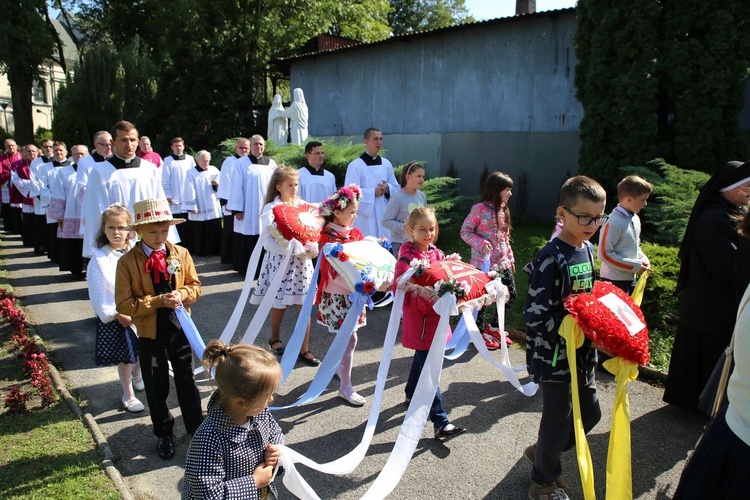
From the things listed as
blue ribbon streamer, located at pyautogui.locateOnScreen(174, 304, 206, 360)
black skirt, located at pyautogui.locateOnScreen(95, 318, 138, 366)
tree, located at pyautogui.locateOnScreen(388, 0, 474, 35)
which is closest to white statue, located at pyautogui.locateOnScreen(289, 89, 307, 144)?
black skirt, located at pyautogui.locateOnScreen(95, 318, 138, 366)

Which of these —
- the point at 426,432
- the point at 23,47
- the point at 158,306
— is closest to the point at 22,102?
the point at 23,47

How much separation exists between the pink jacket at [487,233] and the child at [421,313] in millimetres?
1804

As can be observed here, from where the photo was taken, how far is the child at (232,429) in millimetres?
2260

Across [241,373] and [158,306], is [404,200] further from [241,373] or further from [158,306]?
[241,373]

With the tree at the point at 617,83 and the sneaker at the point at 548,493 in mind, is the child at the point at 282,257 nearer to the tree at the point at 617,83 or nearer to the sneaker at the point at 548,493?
the sneaker at the point at 548,493

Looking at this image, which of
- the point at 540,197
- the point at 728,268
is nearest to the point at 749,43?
the point at 540,197

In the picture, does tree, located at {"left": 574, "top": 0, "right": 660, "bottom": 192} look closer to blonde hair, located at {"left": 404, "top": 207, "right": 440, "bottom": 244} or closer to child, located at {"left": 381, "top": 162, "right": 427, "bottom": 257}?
child, located at {"left": 381, "top": 162, "right": 427, "bottom": 257}

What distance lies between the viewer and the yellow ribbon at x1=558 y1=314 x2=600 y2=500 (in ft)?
9.96

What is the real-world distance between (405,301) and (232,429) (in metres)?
2.10

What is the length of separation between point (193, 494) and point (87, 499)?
1526 millimetres

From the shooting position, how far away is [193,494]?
2281 mm

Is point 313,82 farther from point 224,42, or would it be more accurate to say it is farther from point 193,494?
point 193,494

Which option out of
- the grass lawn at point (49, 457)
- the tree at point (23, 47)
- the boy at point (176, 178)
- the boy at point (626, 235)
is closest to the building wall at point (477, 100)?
the boy at point (176, 178)

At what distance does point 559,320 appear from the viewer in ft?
10.6
